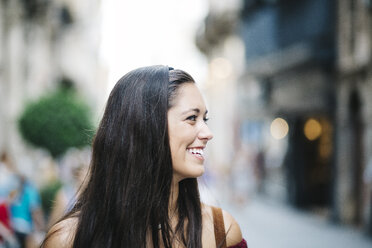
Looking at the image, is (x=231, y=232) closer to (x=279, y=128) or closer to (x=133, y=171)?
(x=133, y=171)

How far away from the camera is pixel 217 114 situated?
28422 mm

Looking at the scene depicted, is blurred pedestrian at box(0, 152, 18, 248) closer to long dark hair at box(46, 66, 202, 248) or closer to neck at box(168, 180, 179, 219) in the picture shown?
long dark hair at box(46, 66, 202, 248)

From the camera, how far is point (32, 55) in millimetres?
16328

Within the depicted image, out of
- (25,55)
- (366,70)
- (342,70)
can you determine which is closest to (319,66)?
(342,70)

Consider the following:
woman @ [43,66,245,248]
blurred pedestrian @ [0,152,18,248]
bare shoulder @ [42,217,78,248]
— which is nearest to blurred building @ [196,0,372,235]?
blurred pedestrian @ [0,152,18,248]

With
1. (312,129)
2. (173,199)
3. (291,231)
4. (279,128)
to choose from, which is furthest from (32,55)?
(173,199)

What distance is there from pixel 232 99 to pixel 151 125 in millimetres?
23357

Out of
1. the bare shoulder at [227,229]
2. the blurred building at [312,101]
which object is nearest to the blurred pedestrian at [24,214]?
the bare shoulder at [227,229]

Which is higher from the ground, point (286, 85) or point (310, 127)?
point (286, 85)

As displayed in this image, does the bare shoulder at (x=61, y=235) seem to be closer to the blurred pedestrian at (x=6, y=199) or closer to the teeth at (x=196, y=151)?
the teeth at (x=196, y=151)

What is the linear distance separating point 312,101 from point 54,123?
7.31 m

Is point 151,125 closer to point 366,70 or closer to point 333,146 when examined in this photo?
point 366,70

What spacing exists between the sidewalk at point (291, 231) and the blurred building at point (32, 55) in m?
5.28

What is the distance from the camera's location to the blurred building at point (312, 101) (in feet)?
36.0
